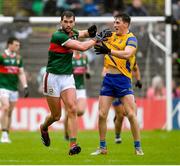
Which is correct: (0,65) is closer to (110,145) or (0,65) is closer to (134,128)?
(110,145)

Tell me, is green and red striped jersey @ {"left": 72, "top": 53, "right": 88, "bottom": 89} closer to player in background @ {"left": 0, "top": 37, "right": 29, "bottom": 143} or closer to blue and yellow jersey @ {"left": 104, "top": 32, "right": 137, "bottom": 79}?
player in background @ {"left": 0, "top": 37, "right": 29, "bottom": 143}

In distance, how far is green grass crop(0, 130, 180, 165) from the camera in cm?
1384

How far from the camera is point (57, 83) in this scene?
15219 mm

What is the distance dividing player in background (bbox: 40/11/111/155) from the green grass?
0.70 metres

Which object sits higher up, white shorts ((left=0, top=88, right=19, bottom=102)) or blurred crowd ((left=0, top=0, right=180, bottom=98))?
blurred crowd ((left=0, top=0, right=180, bottom=98))

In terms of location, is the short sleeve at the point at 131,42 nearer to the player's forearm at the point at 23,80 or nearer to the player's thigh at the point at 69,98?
the player's thigh at the point at 69,98

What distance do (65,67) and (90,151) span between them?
2.00 m

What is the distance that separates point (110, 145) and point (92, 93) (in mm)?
8368

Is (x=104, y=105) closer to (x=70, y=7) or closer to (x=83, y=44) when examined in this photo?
(x=83, y=44)

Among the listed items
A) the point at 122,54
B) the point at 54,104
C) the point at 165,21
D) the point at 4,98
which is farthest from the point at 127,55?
the point at 165,21

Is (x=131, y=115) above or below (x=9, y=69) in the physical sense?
below

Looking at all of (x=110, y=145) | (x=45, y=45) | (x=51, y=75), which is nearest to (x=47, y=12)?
(x=45, y=45)

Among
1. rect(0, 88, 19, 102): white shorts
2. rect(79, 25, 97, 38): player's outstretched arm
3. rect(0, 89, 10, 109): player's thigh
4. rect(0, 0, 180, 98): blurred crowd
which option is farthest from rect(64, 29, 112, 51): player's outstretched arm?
rect(0, 0, 180, 98): blurred crowd

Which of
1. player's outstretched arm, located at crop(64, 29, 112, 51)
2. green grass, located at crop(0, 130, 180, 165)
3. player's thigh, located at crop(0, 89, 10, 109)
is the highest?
player's outstretched arm, located at crop(64, 29, 112, 51)
